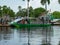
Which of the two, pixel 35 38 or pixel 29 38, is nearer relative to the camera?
pixel 35 38

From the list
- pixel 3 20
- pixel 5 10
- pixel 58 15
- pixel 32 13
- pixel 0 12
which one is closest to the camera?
pixel 3 20

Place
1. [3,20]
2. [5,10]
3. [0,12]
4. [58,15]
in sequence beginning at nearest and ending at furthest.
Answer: [3,20] → [0,12] → [5,10] → [58,15]

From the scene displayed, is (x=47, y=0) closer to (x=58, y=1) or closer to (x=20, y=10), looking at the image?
(x=58, y=1)

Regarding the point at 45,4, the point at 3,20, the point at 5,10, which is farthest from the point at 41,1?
the point at 5,10

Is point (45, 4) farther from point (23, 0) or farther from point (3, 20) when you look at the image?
Result: point (3, 20)

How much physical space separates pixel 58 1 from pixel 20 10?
54.6 metres

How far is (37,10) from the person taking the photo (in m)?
116

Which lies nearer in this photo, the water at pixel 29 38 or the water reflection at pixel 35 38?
the water at pixel 29 38

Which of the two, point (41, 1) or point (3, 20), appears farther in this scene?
point (41, 1)

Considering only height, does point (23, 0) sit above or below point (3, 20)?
above

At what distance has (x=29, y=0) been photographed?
6912 cm

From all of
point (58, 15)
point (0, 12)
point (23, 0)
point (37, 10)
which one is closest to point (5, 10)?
point (0, 12)

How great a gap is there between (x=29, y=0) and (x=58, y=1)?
24.5 feet

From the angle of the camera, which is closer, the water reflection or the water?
the water
